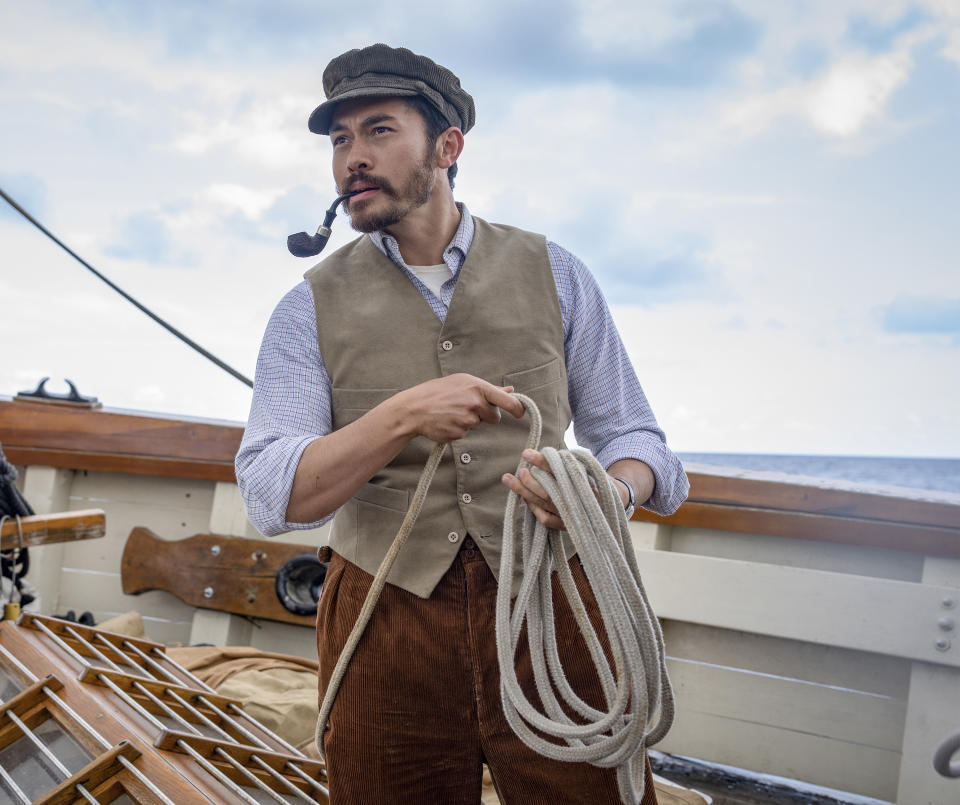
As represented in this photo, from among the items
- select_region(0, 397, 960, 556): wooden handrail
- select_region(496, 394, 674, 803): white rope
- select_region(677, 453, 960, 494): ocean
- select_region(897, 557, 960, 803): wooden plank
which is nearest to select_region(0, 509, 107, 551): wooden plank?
select_region(0, 397, 960, 556): wooden handrail

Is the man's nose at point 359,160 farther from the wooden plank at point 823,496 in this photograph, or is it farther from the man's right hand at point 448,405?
the wooden plank at point 823,496

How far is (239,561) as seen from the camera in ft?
10.9

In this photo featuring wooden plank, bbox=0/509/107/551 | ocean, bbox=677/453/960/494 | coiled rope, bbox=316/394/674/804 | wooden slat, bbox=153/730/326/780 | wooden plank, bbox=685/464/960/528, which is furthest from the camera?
ocean, bbox=677/453/960/494

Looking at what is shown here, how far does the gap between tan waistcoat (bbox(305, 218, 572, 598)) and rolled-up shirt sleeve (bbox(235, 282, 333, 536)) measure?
3 cm

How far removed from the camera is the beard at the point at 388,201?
1.47 meters

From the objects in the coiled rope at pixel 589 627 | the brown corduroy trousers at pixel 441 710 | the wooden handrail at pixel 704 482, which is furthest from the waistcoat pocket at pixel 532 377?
the wooden handrail at pixel 704 482

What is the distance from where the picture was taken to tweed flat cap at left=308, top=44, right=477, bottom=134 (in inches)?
57.6

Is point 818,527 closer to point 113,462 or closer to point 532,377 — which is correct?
point 532,377

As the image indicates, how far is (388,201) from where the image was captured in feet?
4.84

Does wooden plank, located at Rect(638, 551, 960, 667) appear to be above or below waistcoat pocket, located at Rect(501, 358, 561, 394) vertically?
below

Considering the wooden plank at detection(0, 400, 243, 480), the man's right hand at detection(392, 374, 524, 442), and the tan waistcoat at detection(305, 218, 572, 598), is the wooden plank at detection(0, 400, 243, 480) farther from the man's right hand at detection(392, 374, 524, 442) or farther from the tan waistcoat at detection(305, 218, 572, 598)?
the man's right hand at detection(392, 374, 524, 442)

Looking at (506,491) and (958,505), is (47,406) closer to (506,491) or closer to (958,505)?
(506,491)

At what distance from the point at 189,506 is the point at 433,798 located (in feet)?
7.97

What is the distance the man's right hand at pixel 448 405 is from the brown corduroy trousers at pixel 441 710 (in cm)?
24
